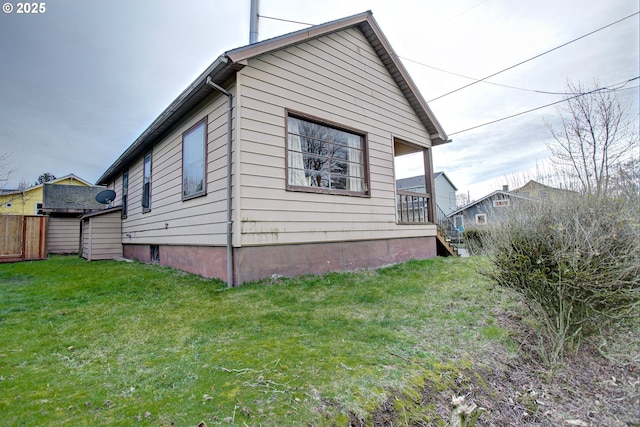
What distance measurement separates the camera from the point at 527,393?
2.37m

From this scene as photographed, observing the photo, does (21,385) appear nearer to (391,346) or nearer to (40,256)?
(391,346)

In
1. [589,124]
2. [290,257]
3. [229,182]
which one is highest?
[589,124]

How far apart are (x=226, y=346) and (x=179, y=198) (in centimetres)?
510

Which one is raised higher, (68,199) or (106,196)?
(68,199)

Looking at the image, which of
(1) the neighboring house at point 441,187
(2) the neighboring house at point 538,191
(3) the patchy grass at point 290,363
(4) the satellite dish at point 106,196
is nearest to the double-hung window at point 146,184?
(4) the satellite dish at point 106,196

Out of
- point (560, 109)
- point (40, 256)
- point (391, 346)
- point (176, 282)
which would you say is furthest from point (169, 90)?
point (560, 109)

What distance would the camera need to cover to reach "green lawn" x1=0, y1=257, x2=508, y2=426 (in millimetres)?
1736

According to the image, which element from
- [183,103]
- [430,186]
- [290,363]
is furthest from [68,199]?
[290,363]

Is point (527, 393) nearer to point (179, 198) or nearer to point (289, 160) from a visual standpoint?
point (289, 160)

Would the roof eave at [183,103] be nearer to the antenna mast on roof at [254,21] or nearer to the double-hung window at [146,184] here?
the double-hung window at [146,184]

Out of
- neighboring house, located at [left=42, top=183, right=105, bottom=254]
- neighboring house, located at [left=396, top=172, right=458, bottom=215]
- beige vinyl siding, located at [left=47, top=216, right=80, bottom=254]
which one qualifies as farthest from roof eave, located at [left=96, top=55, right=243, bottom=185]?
neighboring house, located at [left=396, top=172, right=458, bottom=215]

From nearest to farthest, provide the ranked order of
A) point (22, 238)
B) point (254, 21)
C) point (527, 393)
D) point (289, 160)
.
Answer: point (527, 393) → point (289, 160) → point (254, 21) → point (22, 238)

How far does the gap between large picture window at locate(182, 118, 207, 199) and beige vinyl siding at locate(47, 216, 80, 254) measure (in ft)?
38.5

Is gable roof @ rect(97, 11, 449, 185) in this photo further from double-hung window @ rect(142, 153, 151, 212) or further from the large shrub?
the large shrub
